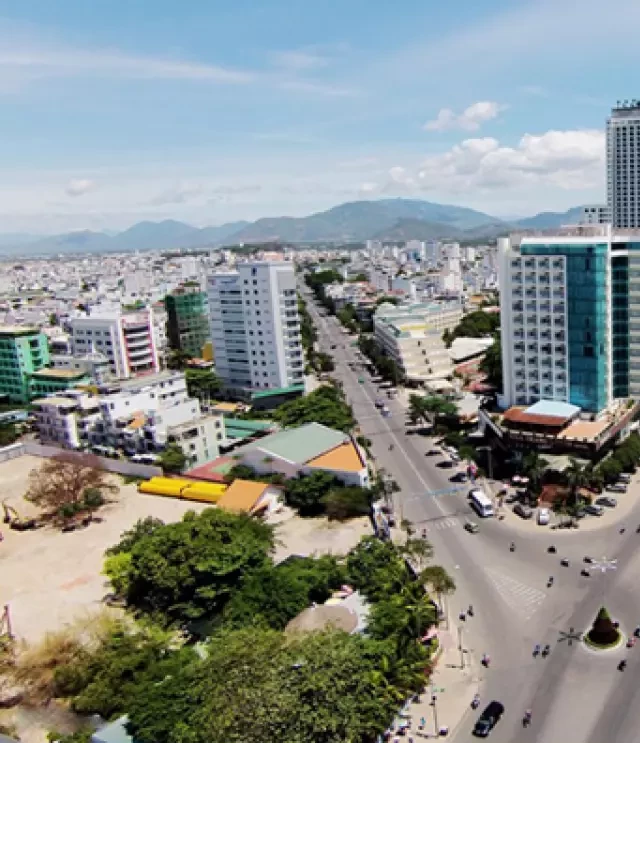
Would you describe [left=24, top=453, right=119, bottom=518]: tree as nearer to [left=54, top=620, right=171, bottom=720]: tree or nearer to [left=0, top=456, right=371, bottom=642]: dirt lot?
[left=0, top=456, right=371, bottom=642]: dirt lot

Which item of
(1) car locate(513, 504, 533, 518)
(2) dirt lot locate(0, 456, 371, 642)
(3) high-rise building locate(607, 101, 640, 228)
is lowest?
(2) dirt lot locate(0, 456, 371, 642)

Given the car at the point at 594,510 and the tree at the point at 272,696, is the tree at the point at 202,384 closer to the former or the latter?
the car at the point at 594,510

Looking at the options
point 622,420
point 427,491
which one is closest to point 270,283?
point 427,491

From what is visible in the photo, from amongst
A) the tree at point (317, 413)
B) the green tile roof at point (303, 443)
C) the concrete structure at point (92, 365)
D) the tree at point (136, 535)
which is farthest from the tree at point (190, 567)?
the concrete structure at point (92, 365)

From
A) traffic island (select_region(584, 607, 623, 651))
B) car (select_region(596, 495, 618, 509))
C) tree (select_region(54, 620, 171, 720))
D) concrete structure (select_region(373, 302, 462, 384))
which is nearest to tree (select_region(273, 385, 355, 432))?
concrete structure (select_region(373, 302, 462, 384))

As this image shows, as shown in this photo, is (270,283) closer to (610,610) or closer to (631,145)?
(610,610)
